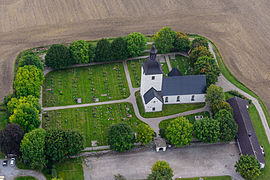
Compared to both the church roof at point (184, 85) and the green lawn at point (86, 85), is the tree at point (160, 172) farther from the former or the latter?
the green lawn at point (86, 85)

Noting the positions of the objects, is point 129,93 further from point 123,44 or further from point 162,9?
point 162,9

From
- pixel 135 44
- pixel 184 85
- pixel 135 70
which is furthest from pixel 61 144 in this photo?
pixel 135 44

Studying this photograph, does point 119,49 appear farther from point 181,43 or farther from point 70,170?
point 70,170

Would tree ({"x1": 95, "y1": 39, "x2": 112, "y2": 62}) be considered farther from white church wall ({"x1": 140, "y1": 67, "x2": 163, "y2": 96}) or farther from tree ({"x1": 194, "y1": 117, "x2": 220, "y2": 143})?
tree ({"x1": 194, "y1": 117, "x2": 220, "y2": 143})

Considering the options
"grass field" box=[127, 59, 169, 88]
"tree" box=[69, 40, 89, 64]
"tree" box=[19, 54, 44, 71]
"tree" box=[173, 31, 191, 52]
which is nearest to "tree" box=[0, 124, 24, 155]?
"tree" box=[19, 54, 44, 71]

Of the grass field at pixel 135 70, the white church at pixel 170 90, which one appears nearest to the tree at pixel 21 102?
the white church at pixel 170 90

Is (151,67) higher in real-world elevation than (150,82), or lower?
higher
